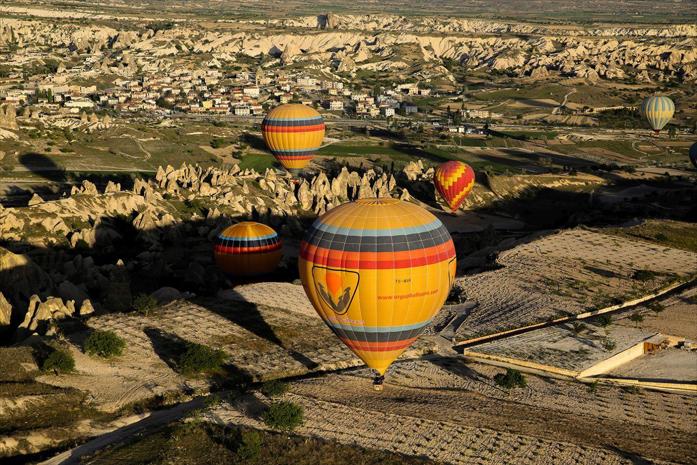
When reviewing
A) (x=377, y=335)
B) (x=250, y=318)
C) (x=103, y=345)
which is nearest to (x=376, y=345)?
(x=377, y=335)

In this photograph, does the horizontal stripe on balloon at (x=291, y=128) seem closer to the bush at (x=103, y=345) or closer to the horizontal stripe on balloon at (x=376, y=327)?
the bush at (x=103, y=345)

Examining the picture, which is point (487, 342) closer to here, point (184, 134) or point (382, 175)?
point (382, 175)

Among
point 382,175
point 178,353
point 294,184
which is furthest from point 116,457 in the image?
point 382,175

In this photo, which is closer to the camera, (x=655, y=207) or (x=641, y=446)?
(x=641, y=446)

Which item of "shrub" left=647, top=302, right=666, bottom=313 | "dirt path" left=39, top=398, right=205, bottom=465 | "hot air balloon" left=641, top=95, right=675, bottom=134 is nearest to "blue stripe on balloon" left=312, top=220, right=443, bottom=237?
"dirt path" left=39, top=398, right=205, bottom=465

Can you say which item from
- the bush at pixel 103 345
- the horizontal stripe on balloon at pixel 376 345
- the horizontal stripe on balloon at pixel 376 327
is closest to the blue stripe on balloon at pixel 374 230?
the horizontal stripe on balloon at pixel 376 327

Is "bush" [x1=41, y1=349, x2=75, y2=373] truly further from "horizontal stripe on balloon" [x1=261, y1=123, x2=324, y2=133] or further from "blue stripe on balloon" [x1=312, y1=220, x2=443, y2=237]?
"horizontal stripe on balloon" [x1=261, y1=123, x2=324, y2=133]

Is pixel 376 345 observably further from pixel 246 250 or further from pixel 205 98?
pixel 205 98
